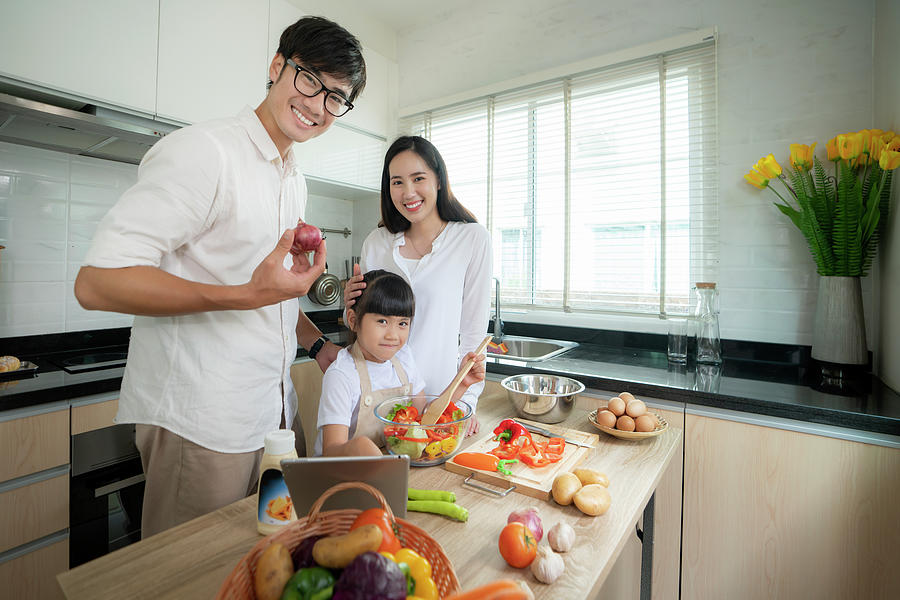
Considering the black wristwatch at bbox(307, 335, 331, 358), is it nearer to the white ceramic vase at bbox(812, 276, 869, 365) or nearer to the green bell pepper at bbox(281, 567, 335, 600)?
the green bell pepper at bbox(281, 567, 335, 600)

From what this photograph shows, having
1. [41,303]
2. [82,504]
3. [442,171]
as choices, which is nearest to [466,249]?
[442,171]

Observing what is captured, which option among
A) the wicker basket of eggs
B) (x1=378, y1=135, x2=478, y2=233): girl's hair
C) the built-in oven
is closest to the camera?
the wicker basket of eggs

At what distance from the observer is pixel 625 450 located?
1135 mm

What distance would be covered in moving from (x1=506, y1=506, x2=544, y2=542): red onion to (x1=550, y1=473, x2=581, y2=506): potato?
0.33 ft

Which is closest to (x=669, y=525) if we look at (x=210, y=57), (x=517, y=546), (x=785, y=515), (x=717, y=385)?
(x=785, y=515)

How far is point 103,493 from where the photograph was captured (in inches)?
60.4

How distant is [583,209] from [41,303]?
2488mm

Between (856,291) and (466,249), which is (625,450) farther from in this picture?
(856,291)

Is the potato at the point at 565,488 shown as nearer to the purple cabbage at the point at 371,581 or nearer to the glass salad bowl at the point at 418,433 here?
the glass salad bowl at the point at 418,433

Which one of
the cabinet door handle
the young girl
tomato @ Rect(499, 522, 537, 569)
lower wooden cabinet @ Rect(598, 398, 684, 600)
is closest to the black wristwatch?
the young girl

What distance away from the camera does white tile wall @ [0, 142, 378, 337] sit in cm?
180

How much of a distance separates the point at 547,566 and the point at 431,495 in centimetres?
26

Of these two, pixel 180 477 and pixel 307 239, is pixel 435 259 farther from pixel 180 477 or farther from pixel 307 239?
pixel 180 477

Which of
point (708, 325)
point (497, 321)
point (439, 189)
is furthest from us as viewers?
point (497, 321)
